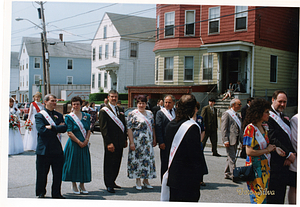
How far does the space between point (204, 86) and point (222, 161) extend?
11.4 meters

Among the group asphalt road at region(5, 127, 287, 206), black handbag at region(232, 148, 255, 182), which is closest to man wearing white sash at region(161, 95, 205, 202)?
black handbag at region(232, 148, 255, 182)

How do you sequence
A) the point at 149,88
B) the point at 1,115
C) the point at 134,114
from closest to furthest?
the point at 1,115 < the point at 134,114 < the point at 149,88

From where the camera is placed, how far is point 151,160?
6.20m

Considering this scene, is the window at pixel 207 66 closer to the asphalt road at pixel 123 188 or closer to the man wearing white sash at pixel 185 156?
the asphalt road at pixel 123 188

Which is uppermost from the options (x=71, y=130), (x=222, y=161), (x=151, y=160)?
(x=71, y=130)

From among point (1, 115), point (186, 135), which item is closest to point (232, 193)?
point (186, 135)

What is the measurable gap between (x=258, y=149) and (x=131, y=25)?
89.3 ft

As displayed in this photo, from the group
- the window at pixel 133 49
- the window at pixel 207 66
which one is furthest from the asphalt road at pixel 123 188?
the window at pixel 133 49

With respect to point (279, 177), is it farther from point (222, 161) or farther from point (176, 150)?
point (222, 161)

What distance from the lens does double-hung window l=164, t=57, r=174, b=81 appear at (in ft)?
72.4

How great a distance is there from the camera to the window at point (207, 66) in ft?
66.6

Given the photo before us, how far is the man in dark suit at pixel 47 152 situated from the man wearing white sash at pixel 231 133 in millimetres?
3743

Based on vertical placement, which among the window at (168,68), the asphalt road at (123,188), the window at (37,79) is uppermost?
the window at (168,68)

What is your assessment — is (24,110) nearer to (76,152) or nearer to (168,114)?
(76,152)
